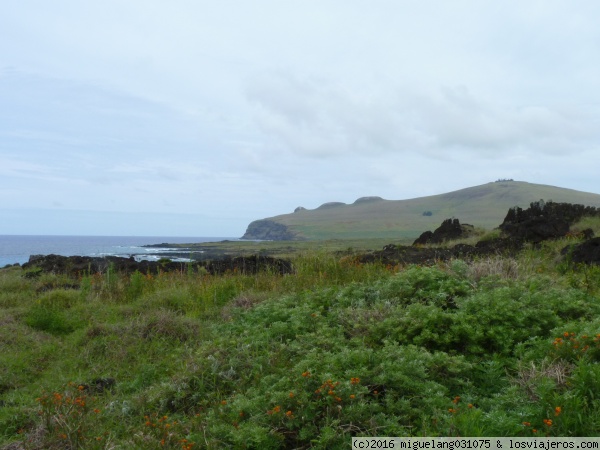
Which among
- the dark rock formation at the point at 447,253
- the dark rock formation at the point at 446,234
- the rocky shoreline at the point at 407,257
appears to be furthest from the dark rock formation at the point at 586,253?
the dark rock formation at the point at 446,234

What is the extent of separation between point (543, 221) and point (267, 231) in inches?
5757

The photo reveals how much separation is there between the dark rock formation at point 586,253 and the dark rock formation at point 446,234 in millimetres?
10848

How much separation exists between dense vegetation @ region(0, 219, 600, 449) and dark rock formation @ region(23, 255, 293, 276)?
442 cm

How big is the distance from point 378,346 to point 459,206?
5458 inches

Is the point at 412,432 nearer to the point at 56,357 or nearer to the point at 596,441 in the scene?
the point at 596,441

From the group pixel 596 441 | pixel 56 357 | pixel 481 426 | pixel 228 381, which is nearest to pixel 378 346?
pixel 228 381

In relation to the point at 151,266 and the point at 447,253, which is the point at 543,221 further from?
the point at 151,266

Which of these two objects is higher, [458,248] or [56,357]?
[458,248]

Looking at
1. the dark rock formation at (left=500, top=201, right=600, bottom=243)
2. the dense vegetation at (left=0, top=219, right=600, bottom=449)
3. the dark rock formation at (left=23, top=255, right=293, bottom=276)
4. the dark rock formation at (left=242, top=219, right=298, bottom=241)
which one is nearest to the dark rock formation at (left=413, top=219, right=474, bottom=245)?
the dark rock formation at (left=500, top=201, right=600, bottom=243)

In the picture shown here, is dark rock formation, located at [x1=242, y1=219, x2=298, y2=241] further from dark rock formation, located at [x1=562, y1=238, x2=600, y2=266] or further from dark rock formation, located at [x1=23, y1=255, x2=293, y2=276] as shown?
dark rock formation, located at [x1=562, y1=238, x2=600, y2=266]

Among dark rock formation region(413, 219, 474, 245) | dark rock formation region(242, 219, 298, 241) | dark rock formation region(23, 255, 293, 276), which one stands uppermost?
dark rock formation region(242, 219, 298, 241)

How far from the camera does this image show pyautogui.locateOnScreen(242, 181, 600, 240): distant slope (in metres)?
117

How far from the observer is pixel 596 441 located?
3.27 meters

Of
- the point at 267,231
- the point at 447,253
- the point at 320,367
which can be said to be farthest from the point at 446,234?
the point at 267,231
